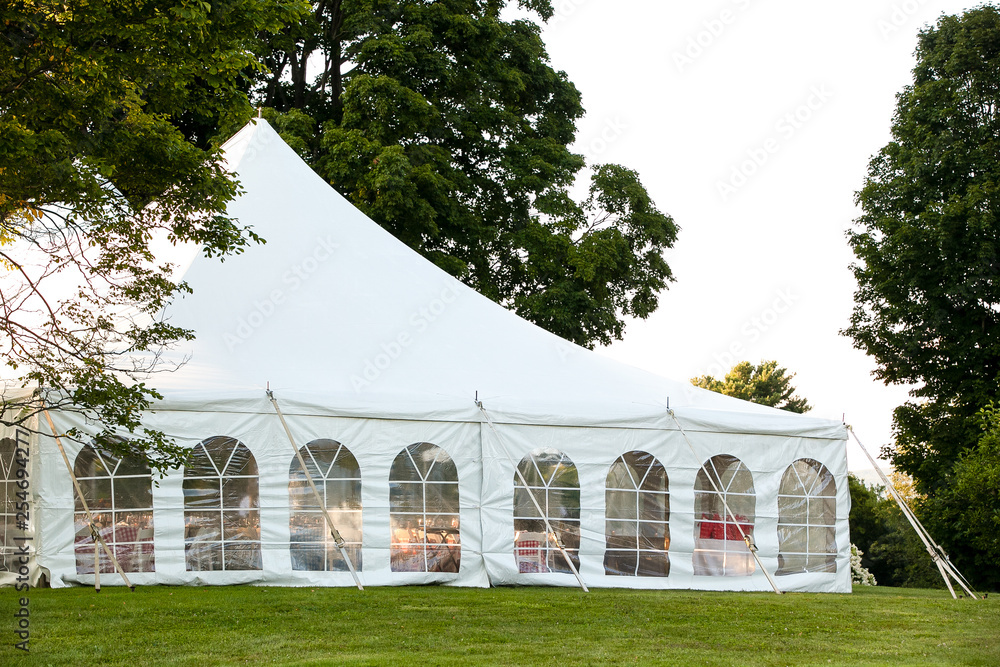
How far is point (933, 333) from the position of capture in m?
19.0

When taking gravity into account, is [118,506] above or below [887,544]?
above

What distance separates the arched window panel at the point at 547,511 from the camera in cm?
1010

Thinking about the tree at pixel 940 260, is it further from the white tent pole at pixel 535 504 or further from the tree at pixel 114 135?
the tree at pixel 114 135

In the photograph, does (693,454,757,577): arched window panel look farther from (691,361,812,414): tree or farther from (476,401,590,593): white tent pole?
(691,361,812,414): tree

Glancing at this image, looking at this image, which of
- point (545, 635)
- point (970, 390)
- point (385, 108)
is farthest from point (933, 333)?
point (545, 635)

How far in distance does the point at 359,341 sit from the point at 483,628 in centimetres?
419

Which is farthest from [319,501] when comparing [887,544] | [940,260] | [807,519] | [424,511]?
[887,544]

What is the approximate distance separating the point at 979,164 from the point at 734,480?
11416 millimetres

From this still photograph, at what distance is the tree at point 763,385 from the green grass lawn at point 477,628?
109 ft

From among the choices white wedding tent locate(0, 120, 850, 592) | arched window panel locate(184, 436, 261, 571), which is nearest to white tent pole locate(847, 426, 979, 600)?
white wedding tent locate(0, 120, 850, 592)

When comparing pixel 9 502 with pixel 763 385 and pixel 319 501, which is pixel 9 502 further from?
pixel 763 385

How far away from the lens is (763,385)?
42.7 metres

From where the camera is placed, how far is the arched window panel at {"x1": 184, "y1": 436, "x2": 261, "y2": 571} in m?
9.24

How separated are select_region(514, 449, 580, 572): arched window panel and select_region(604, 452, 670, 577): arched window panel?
388mm
